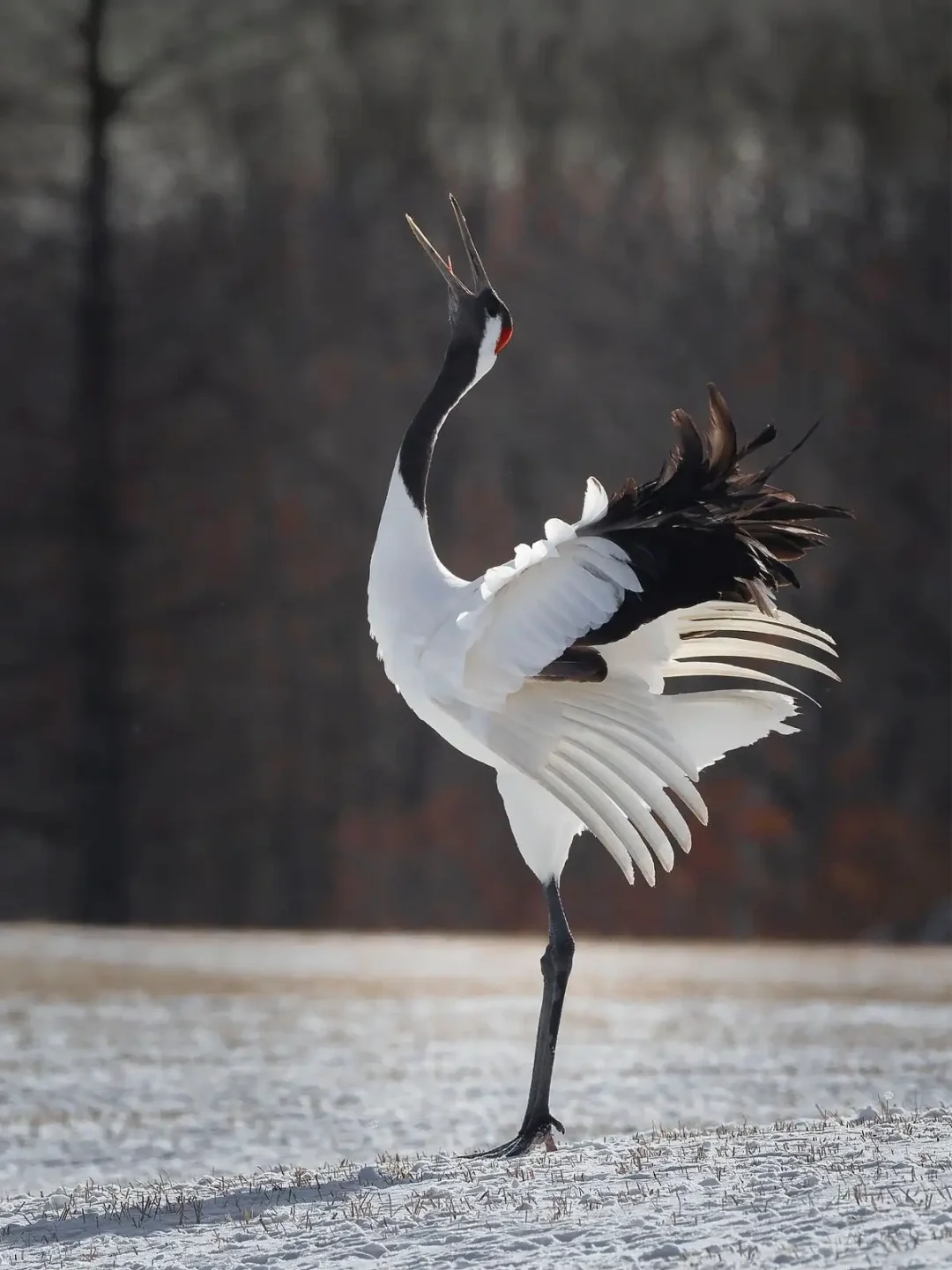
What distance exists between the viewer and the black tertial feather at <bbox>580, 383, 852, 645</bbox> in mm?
6340

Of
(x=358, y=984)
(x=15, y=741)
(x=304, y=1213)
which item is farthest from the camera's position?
(x=15, y=741)

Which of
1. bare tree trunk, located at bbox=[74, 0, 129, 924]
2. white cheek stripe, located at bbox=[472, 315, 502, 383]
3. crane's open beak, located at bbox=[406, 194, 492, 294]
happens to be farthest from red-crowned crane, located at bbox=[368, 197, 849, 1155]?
bare tree trunk, located at bbox=[74, 0, 129, 924]

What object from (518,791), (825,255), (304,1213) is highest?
(825,255)

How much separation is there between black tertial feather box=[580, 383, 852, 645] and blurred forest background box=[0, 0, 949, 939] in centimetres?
1930

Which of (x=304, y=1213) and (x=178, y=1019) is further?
(x=178, y=1019)

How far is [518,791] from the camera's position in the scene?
677 centimetres

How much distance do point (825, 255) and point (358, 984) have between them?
1488 centimetres

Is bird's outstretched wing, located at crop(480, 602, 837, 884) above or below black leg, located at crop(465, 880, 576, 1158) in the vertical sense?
above

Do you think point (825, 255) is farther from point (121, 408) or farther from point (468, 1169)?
point (468, 1169)

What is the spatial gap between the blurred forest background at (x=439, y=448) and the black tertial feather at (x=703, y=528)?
19298 millimetres

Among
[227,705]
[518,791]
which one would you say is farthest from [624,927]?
[518,791]

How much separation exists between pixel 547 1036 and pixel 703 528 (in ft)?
5.67

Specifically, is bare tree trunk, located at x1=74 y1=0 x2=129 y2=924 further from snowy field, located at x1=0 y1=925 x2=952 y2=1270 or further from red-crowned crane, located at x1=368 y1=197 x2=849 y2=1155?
red-crowned crane, located at x1=368 y1=197 x2=849 y2=1155

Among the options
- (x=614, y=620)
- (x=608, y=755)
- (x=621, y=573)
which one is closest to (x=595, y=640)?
(x=614, y=620)
